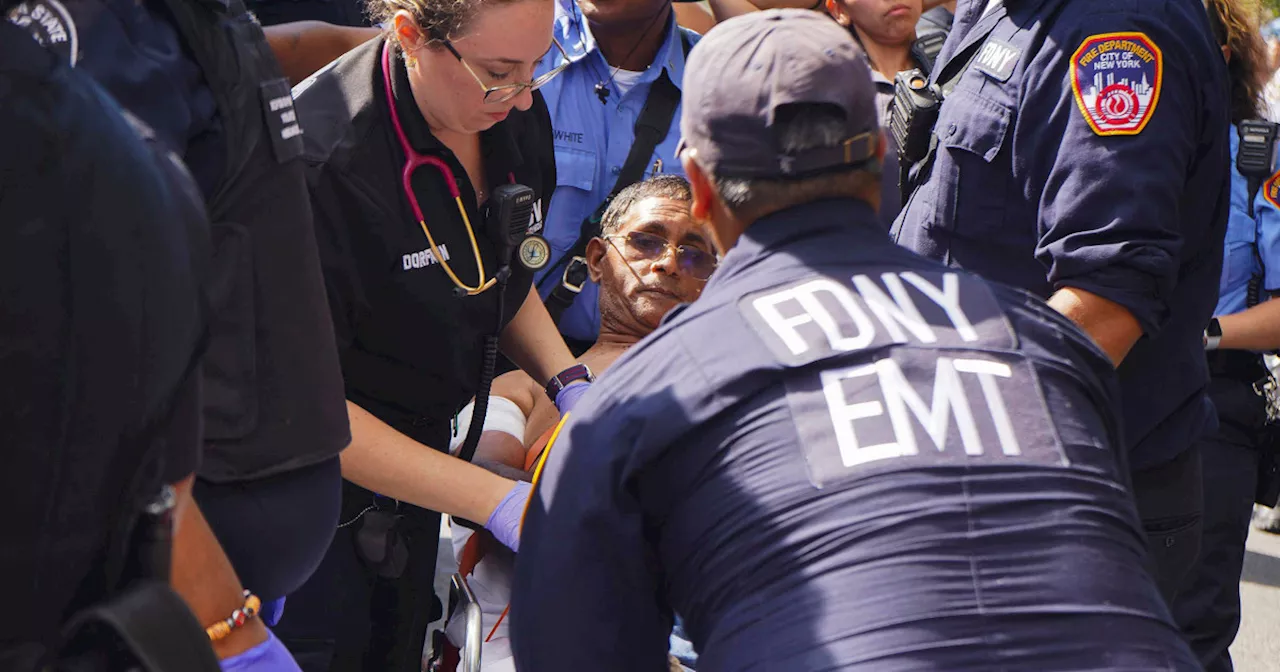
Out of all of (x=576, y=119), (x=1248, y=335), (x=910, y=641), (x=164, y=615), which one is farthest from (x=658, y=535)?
(x=1248, y=335)

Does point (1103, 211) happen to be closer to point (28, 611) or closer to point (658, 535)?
point (658, 535)

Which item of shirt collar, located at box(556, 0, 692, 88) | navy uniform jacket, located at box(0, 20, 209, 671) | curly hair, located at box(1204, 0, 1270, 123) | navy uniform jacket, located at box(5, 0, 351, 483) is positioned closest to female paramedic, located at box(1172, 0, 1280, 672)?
curly hair, located at box(1204, 0, 1270, 123)

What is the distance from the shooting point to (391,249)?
2.44 m

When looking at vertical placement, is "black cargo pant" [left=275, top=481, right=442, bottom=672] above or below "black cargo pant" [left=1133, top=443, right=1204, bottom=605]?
below

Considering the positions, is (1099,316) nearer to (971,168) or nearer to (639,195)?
(971,168)

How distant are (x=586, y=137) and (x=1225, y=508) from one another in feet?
5.99

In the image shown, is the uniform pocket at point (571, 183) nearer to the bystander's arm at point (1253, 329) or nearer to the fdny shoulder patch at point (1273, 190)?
the bystander's arm at point (1253, 329)

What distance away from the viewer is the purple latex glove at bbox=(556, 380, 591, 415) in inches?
110

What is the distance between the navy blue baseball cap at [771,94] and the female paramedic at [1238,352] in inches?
64.9

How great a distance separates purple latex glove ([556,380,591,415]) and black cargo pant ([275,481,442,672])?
13.7 inches

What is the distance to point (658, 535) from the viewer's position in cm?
156

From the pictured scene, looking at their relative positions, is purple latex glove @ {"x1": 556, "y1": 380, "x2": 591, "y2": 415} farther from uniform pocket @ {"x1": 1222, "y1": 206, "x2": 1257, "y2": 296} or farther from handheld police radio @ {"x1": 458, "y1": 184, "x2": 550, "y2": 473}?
uniform pocket @ {"x1": 1222, "y1": 206, "x2": 1257, "y2": 296}

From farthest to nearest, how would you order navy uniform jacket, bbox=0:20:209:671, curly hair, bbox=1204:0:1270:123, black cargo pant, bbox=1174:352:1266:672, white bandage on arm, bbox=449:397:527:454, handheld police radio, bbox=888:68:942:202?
black cargo pant, bbox=1174:352:1266:672 → white bandage on arm, bbox=449:397:527:454 → curly hair, bbox=1204:0:1270:123 → handheld police radio, bbox=888:68:942:202 → navy uniform jacket, bbox=0:20:209:671

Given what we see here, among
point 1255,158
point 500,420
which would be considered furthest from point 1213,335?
point 500,420
